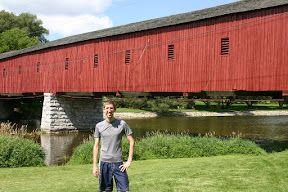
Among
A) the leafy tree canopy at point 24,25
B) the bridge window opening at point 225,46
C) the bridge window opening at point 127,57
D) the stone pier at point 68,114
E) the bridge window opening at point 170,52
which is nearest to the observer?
the bridge window opening at point 225,46

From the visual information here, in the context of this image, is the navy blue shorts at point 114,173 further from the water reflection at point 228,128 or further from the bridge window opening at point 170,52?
the water reflection at point 228,128

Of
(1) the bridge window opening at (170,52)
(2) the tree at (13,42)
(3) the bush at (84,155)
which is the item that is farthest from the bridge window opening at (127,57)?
(2) the tree at (13,42)

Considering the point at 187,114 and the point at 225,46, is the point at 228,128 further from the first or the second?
the point at 187,114

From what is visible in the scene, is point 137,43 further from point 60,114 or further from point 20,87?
point 20,87

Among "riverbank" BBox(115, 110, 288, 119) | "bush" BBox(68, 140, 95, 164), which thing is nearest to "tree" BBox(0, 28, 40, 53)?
"riverbank" BBox(115, 110, 288, 119)

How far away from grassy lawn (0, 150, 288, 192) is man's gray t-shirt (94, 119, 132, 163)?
6.14 feet

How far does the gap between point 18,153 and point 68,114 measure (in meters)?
13.2

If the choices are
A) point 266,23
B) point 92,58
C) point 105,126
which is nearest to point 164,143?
point 266,23

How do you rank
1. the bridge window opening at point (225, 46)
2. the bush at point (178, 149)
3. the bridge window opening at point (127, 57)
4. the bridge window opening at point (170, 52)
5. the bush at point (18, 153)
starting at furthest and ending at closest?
the bridge window opening at point (127, 57), the bridge window opening at point (170, 52), the bridge window opening at point (225, 46), the bush at point (178, 149), the bush at point (18, 153)

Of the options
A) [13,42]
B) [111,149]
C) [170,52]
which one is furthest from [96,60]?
[13,42]

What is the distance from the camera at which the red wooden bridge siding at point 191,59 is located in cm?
1205

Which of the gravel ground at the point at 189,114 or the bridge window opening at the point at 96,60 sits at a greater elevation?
the bridge window opening at the point at 96,60

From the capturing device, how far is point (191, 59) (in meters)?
14.2

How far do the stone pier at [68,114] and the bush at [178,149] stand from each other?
35.9ft
